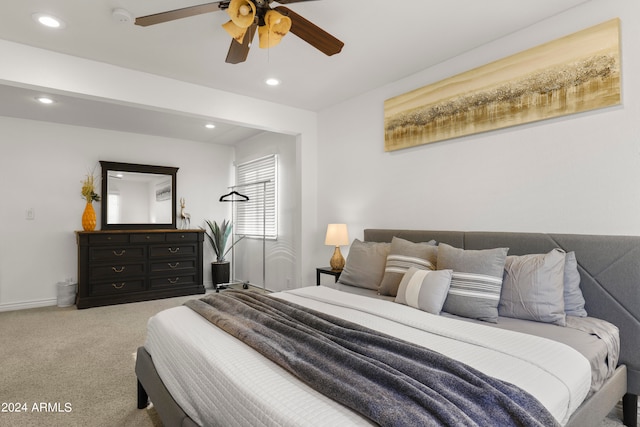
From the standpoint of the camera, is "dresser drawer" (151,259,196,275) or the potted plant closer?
"dresser drawer" (151,259,196,275)

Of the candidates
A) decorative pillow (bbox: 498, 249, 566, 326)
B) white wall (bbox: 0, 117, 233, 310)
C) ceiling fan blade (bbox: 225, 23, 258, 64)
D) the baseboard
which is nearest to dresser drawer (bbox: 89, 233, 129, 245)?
white wall (bbox: 0, 117, 233, 310)

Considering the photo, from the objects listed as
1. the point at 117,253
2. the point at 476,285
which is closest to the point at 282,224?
the point at 117,253

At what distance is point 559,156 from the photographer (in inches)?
93.0

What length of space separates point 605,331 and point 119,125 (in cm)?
570

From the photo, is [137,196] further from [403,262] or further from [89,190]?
[403,262]

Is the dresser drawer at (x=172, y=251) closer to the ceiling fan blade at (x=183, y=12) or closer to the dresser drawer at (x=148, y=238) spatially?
the dresser drawer at (x=148, y=238)

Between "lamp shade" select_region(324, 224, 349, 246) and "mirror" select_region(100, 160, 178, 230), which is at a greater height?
"mirror" select_region(100, 160, 178, 230)

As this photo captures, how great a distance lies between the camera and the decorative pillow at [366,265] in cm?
292

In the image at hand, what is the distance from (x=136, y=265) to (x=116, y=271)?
0.26m

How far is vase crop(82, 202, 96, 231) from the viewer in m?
4.75

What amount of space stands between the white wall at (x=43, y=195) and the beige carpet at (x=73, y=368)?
1.69 feet

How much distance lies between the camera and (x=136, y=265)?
4.87 meters

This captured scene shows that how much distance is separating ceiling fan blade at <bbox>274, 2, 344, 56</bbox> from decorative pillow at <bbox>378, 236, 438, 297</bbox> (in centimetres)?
157

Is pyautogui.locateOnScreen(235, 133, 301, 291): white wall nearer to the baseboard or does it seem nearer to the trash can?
the trash can
